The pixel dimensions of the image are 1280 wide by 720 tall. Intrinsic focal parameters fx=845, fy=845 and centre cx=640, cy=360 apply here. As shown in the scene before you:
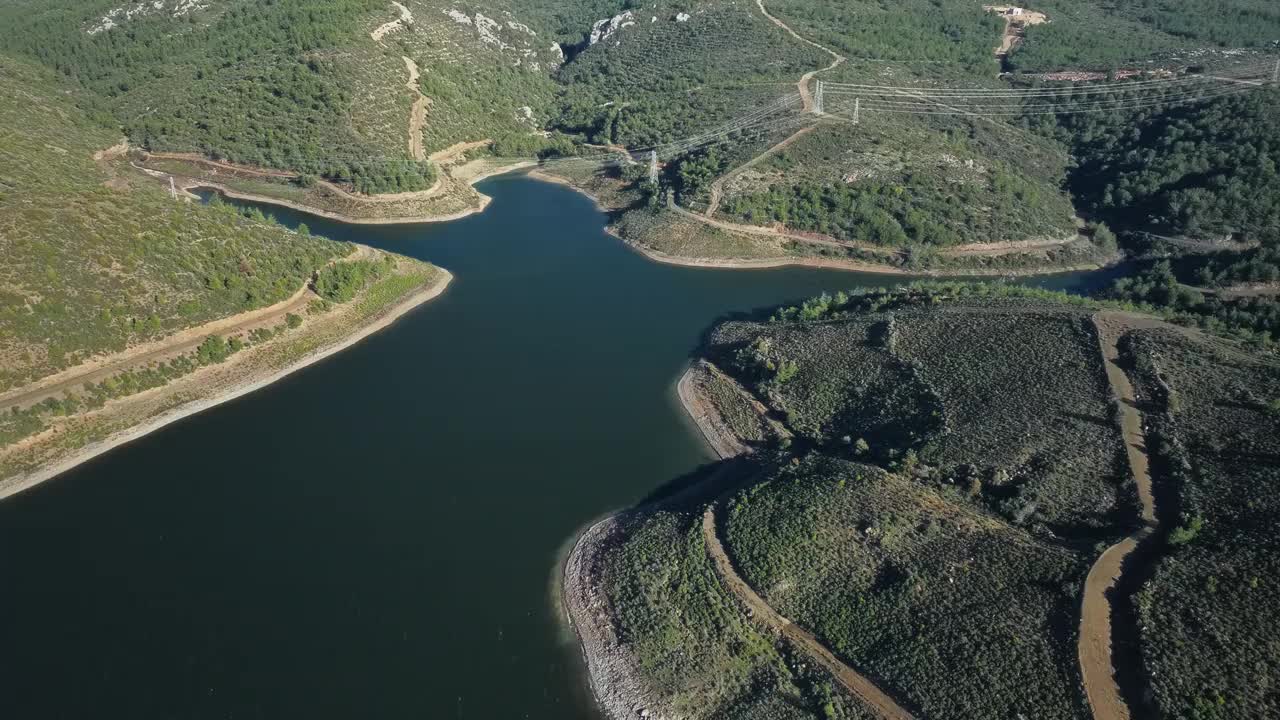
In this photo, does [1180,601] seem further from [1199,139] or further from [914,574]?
[1199,139]

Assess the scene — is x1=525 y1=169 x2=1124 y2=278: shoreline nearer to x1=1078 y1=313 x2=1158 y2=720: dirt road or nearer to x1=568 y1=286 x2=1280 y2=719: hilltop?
x1=568 y1=286 x2=1280 y2=719: hilltop

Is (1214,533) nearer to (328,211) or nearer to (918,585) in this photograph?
(918,585)

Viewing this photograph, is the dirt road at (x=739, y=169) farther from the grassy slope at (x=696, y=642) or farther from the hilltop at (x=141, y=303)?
the grassy slope at (x=696, y=642)

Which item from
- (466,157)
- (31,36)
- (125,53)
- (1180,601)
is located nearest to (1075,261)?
(1180,601)

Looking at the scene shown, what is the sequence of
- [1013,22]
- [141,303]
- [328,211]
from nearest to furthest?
1. [141,303]
2. [328,211]
3. [1013,22]

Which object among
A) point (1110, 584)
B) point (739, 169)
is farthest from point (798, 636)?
point (739, 169)

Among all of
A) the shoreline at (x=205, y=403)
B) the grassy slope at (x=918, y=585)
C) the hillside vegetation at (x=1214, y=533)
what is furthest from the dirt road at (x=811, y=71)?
the grassy slope at (x=918, y=585)
